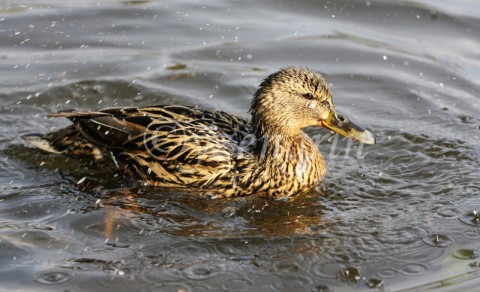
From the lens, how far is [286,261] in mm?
6758

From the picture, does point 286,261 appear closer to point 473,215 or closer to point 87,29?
point 473,215

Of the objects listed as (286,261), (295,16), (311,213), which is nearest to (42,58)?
(295,16)

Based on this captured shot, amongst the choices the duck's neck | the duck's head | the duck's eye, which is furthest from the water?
the duck's eye

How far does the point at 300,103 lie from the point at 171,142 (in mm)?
1273

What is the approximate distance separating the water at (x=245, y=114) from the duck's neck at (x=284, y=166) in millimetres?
157

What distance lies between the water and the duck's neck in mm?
157

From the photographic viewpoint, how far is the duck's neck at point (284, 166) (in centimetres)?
810

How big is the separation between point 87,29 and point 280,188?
4.72 m

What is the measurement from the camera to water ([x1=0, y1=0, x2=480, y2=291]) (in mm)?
6656

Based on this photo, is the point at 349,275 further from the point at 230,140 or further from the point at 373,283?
the point at 230,140

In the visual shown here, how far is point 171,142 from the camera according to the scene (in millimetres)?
8047

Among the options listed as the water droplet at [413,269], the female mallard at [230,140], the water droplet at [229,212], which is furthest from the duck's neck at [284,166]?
the water droplet at [413,269]

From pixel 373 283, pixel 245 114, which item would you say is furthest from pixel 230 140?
pixel 373 283

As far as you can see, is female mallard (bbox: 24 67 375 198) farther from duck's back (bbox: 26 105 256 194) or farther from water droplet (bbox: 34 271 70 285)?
water droplet (bbox: 34 271 70 285)
